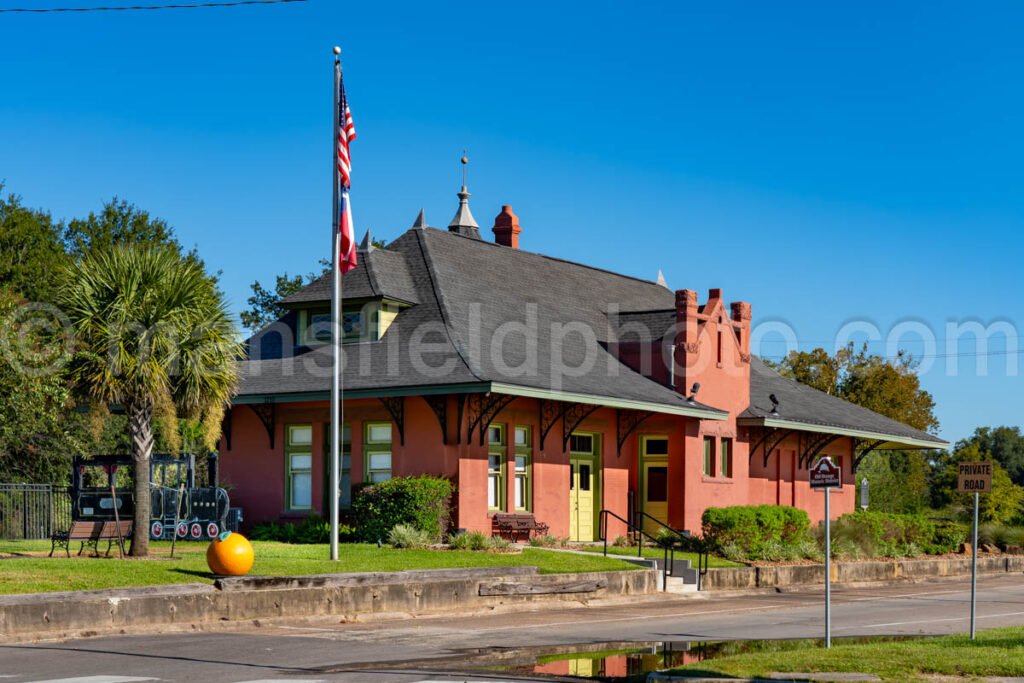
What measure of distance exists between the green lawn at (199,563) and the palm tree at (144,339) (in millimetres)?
1861

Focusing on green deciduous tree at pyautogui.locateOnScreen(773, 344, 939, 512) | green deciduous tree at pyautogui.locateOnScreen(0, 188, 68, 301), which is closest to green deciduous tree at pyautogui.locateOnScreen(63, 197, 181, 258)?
green deciduous tree at pyautogui.locateOnScreen(0, 188, 68, 301)

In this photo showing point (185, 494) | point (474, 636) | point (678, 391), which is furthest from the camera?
point (678, 391)

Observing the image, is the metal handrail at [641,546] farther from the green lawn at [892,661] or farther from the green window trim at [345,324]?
the green lawn at [892,661]

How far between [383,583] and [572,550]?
9625 mm

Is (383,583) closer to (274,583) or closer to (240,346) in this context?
(274,583)

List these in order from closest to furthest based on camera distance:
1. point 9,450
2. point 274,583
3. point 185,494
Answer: point 274,583 < point 185,494 < point 9,450

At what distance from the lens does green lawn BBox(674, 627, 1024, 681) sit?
534 inches

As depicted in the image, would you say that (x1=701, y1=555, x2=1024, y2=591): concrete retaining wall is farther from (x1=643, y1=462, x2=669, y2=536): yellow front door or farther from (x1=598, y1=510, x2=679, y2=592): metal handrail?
(x1=643, y1=462, x2=669, y2=536): yellow front door

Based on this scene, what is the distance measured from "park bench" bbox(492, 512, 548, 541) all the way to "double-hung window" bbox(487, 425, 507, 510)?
41 cm

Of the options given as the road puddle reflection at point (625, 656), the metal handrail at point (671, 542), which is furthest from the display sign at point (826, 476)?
the metal handrail at point (671, 542)

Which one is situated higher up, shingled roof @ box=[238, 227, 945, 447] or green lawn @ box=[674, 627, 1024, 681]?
shingled roof @ box=[238, 227, 945, 447]

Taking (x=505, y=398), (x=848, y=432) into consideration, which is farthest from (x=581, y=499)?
(x=848, y=432)

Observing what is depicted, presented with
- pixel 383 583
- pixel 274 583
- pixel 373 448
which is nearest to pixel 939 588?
pixel 373 448

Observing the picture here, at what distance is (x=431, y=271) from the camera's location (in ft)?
111
